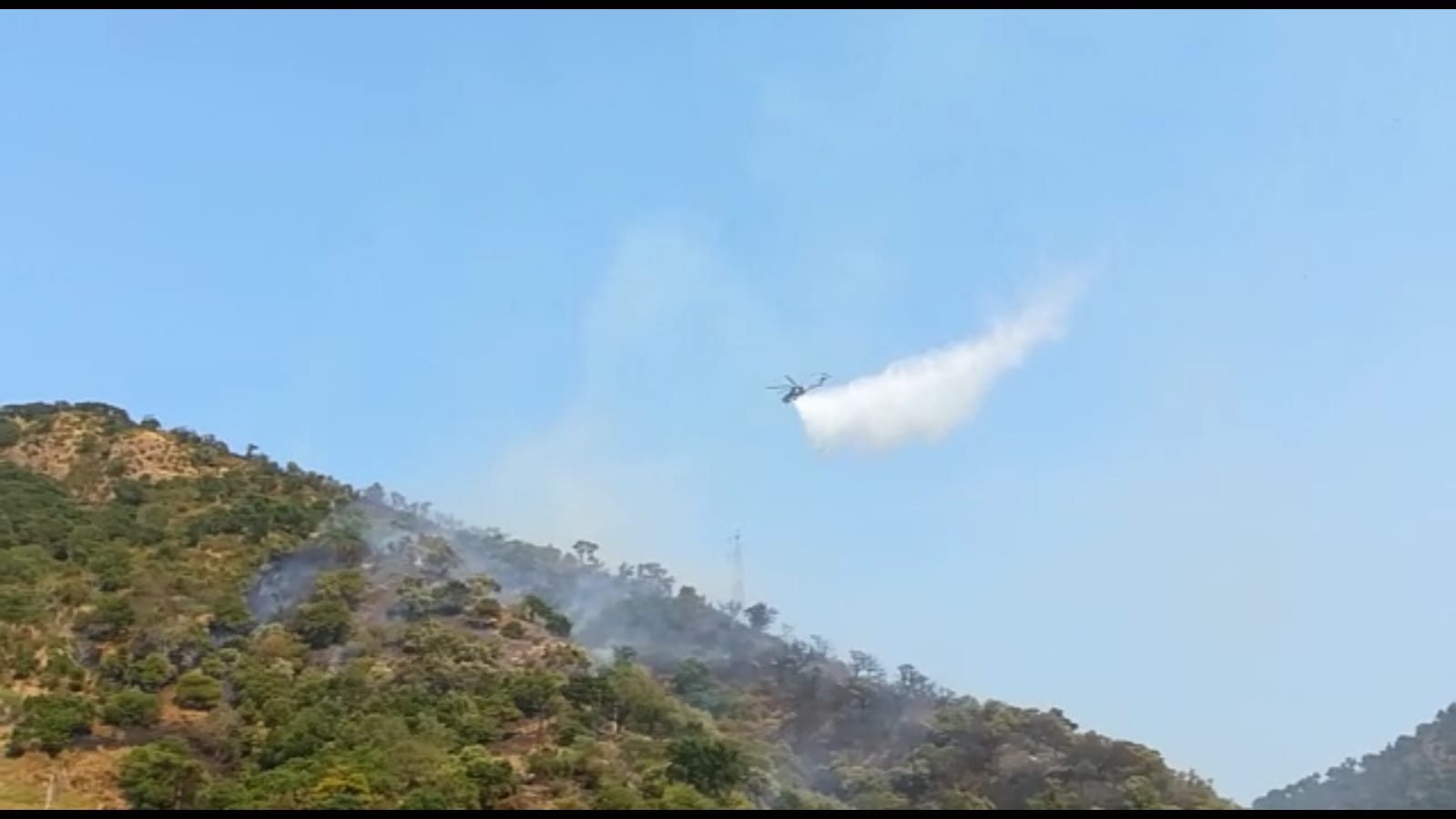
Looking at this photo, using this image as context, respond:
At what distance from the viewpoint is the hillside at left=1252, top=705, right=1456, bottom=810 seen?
222ft

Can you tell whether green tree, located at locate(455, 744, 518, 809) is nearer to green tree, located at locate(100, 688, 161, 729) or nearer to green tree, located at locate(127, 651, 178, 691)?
green tree, located at locate(100, 688, 161, 729)

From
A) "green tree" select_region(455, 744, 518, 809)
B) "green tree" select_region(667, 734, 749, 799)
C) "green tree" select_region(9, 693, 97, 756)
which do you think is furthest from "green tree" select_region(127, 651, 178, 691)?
"green tree" select_region(667, 734, 749, 799)

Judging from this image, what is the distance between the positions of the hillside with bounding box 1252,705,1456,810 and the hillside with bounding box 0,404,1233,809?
16217mm

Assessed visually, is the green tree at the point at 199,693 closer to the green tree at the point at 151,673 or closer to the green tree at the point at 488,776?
the green tree at the point at 151,673

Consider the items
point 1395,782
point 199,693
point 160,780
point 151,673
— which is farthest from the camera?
point 1395,782

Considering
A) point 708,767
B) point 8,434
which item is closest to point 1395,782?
point 708,767

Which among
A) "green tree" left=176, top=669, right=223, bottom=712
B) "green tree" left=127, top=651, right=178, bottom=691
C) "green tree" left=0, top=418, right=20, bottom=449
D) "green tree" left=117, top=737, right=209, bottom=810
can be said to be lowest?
"green tree" left=117, top=737, right=209, bottom=810

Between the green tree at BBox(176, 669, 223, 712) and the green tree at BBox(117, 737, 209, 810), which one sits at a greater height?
the green tree at BBox(176, 669, 223, 712)

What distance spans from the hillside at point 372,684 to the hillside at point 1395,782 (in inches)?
638

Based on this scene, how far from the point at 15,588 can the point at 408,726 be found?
20.8 m

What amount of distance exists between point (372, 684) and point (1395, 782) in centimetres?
5226

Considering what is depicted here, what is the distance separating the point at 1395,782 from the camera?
72.4 meters

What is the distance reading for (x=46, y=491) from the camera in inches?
2726

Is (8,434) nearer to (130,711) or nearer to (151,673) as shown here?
(151,673)
